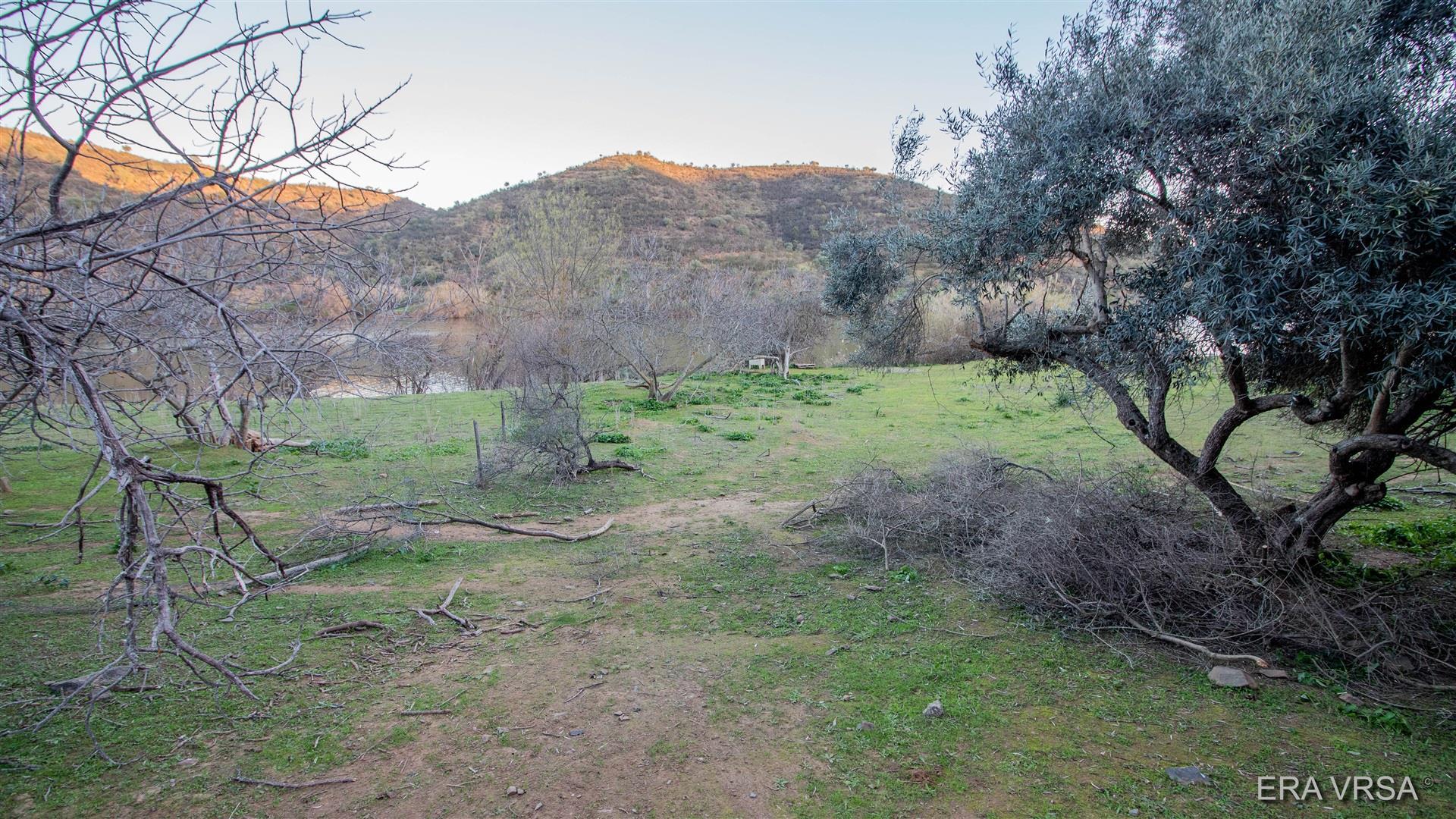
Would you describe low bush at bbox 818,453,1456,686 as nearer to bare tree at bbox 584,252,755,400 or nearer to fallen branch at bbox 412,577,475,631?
fallen branch at bbox 412,577,475,631

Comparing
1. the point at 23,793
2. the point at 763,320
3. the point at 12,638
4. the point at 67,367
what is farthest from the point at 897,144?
the point at 763,320

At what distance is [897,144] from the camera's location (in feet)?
23.7

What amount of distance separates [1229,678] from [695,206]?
188 feet

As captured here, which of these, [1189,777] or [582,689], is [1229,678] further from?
[582,689]

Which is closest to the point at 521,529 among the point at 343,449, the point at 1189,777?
the point at 343,449

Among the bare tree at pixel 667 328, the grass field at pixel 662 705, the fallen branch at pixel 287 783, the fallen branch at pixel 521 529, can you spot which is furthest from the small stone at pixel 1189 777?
the bare tree at pixel 667 328

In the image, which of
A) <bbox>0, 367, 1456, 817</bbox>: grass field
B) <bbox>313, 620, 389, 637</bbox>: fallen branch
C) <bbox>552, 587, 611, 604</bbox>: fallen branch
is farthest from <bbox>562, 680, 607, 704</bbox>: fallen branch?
<bbox>313, 620, 389, 637</bbox>: fallen branch

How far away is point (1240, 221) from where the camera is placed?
4.29 m

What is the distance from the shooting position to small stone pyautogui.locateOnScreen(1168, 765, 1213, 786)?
3.41 m

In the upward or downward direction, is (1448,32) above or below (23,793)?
above

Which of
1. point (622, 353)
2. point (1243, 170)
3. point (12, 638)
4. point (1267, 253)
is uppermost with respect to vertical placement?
point (1243, 170)

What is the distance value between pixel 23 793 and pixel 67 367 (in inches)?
91.5

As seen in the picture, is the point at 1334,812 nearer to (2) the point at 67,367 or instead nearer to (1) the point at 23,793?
(2) the point at 67,367

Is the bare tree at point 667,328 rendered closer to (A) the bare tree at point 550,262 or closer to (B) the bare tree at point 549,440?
(A) the bare tree at point 550,262
